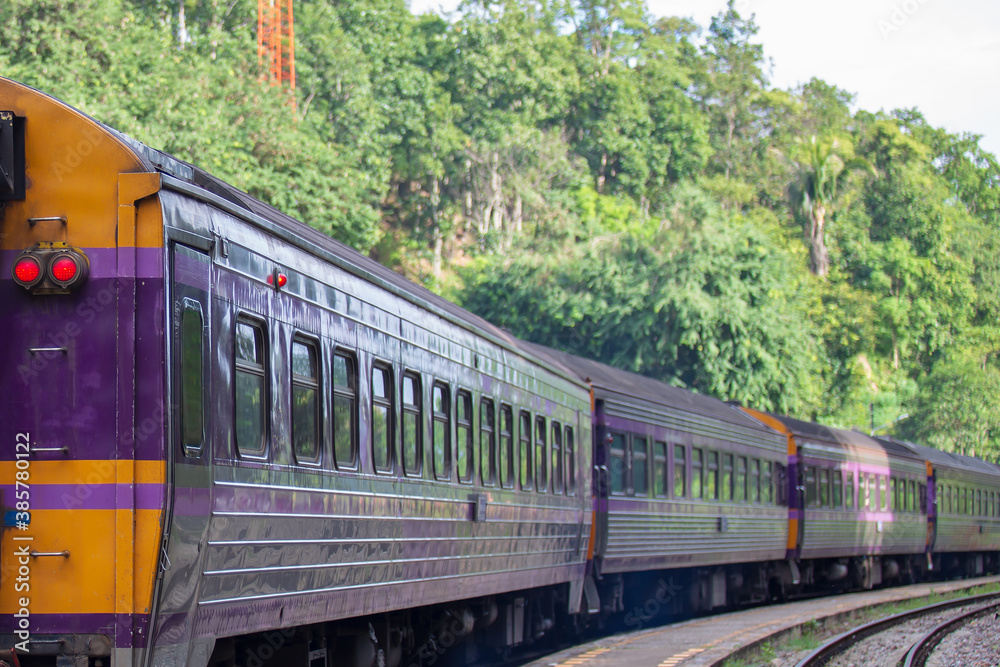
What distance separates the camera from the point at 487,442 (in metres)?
11.3

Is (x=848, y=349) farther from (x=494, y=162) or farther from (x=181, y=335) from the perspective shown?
(x=181, y=335)

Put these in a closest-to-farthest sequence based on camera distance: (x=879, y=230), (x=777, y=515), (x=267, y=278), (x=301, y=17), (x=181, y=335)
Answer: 1. (x=181, y=335)
2. (x=267, y=278)
3. (x=777, y=515)
4. (x=301, y=17)
5. (x=879, y=230)

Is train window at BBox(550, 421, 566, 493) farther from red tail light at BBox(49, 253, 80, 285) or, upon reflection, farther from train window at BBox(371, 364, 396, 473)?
red tail light at BBox(49, 253, 80, 285)

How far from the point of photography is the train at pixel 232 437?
549 cm

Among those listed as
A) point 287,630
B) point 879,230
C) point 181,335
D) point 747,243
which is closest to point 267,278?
point 181,335

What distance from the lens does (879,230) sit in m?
77.7

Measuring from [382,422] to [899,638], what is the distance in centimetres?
1109

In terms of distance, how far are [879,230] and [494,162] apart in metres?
28.4

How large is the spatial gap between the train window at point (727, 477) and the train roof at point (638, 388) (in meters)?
0.61

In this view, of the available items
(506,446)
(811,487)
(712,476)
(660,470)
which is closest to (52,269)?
(506,446)

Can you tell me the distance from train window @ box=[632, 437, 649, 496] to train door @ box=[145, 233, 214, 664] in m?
11.5

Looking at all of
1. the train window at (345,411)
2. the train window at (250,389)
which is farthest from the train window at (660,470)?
the train window at (250,389)

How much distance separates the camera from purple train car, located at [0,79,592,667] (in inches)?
215

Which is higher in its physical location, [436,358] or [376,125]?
[376,125]
